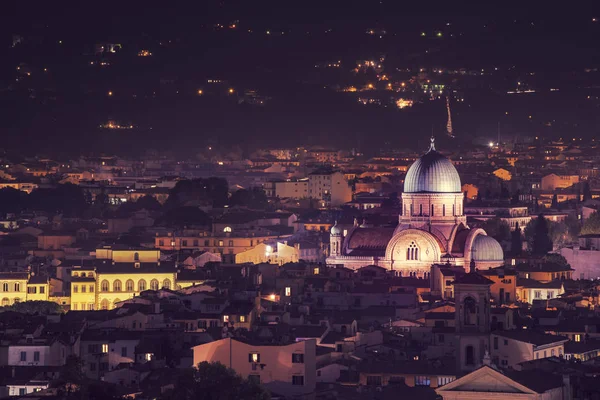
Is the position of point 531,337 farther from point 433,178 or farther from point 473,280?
point 433,178

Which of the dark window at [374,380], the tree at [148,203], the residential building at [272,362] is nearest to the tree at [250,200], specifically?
the tree at [148,203]

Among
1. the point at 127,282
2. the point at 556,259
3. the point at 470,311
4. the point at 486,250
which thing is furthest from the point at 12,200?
the point at 470,311

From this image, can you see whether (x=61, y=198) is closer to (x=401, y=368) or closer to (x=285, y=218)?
(x=285, y=218)

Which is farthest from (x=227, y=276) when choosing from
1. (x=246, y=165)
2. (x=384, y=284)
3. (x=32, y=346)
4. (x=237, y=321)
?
(x=246, y=165)

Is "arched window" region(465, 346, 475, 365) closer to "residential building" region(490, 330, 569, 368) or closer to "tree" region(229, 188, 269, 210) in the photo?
"residential building" region(490, 330, 569, 368)

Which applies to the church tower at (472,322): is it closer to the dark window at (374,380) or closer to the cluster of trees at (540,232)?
the dark window at (374,380)
